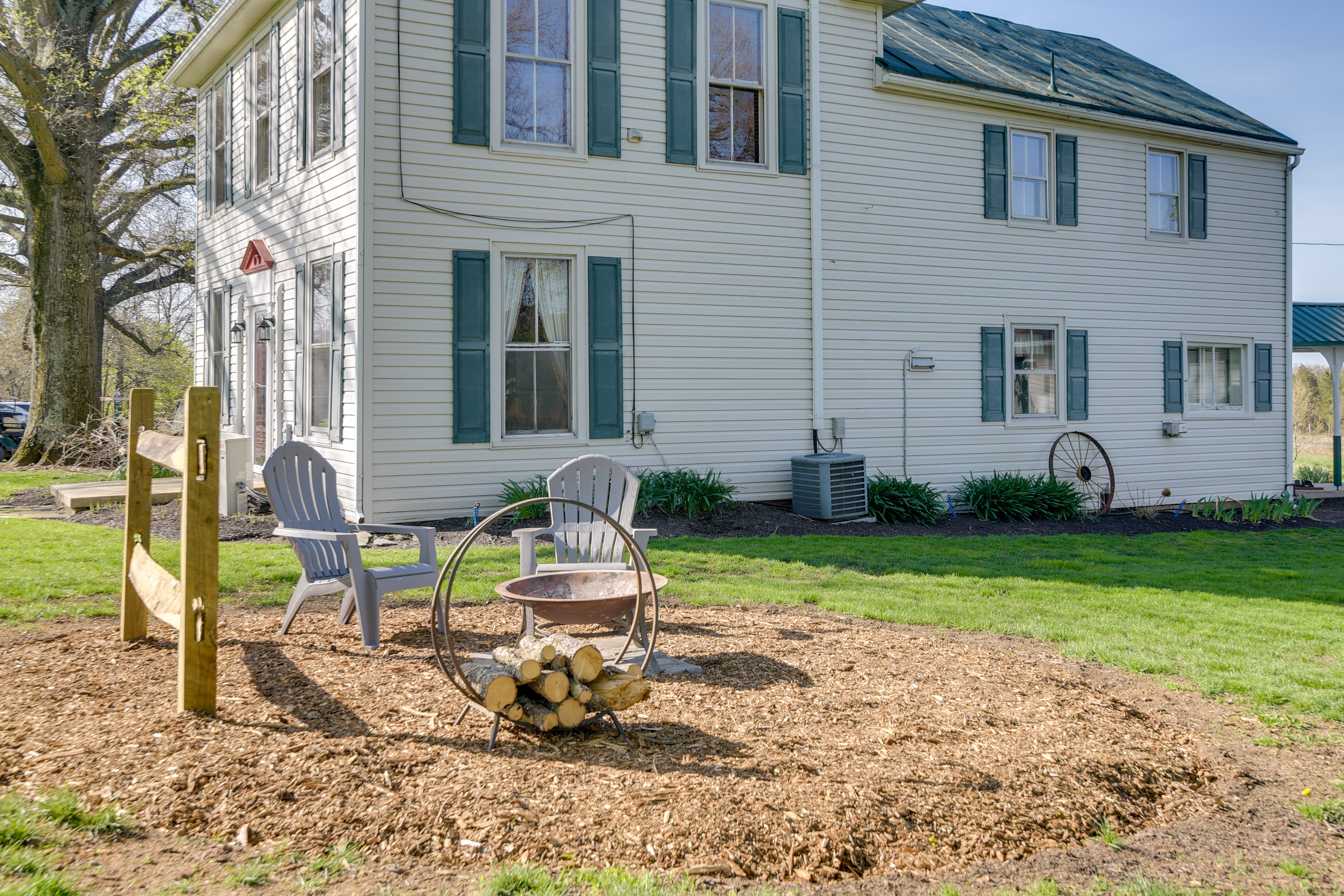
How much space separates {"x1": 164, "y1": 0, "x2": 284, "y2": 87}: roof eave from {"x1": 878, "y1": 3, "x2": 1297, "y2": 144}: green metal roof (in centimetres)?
732

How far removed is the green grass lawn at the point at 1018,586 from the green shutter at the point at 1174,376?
3.71 metres

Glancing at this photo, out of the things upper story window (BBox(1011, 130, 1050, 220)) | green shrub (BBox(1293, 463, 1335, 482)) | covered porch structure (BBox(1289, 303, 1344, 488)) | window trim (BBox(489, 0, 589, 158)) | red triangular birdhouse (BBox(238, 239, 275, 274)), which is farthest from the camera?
green shrub (BBox(1293, 463, 1335, 482))

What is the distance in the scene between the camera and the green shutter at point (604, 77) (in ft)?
31.6

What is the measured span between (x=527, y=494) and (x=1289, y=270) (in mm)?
12033

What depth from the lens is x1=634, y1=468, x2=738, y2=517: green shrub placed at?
944 cm

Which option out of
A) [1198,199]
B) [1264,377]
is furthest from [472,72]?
[1264,377]

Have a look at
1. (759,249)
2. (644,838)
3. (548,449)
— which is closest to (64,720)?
(644,838)

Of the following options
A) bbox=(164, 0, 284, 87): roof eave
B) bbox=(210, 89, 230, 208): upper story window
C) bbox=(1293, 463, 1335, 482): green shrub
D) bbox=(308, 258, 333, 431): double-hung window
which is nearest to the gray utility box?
bbox=(308, 258, 333, 431): double-hung window

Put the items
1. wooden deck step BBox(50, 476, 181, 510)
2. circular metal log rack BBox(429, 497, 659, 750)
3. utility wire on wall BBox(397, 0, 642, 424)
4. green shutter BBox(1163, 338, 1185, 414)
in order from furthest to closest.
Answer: green shutter BBox(1163, 338, 1185, 414) < wooden deck step BBox(50, 476, 181, 510) < utility wire on wall BBox(397, 0, 642, 424) < circular metal log rack BBox(429, 497, 659, 750)

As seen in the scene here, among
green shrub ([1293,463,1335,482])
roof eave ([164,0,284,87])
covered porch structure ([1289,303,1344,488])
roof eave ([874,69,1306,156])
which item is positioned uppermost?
roof eave ([164,0,284,87])

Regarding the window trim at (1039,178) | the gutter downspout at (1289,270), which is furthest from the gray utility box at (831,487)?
the gutter downspout at (1289,270)

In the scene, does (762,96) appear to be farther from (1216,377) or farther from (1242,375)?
(1242,375)

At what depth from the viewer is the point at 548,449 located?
31.2 feet

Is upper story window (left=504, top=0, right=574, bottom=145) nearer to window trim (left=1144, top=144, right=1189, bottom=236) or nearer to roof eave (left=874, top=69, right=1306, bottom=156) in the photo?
roof eave (left=874, top=69, right=1306, bottom=156)
